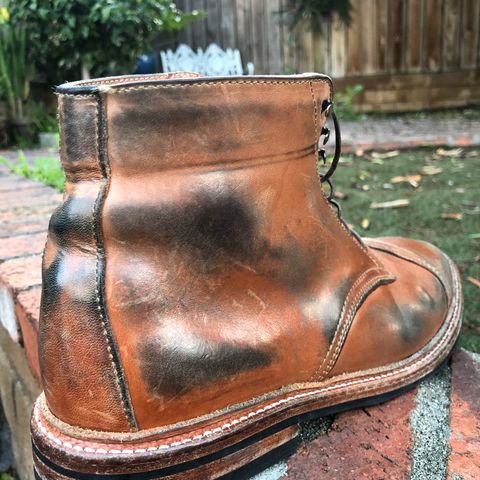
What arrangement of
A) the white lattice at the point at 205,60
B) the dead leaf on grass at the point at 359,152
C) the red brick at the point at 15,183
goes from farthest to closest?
the white lattice at the point at 205,60 < the dead leaf on grass at the point at 359,152 < the red brick at the point at 15,183

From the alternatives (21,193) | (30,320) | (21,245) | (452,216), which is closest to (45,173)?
(21,193)

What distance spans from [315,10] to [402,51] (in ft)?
3.46

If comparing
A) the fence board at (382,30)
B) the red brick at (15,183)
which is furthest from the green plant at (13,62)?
the fence board at (382,30)

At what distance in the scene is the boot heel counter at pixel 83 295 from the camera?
2.07ft

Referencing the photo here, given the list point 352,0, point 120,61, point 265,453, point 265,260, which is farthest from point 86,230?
point 352,0

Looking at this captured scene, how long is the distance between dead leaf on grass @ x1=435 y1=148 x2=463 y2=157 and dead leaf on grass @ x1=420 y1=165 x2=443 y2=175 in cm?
34

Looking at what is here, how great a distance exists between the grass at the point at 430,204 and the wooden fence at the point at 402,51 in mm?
3074

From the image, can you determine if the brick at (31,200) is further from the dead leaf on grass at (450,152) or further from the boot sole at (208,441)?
the dead leaf on grass at (450,152)

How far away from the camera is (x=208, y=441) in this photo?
2.15 ft

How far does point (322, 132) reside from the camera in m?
0.82

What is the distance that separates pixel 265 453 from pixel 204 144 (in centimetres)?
40

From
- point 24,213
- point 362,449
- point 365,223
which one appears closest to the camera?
point 362,449

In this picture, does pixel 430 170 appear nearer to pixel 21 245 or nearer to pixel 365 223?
pixel 365 223

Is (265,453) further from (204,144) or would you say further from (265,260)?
(204,144)
